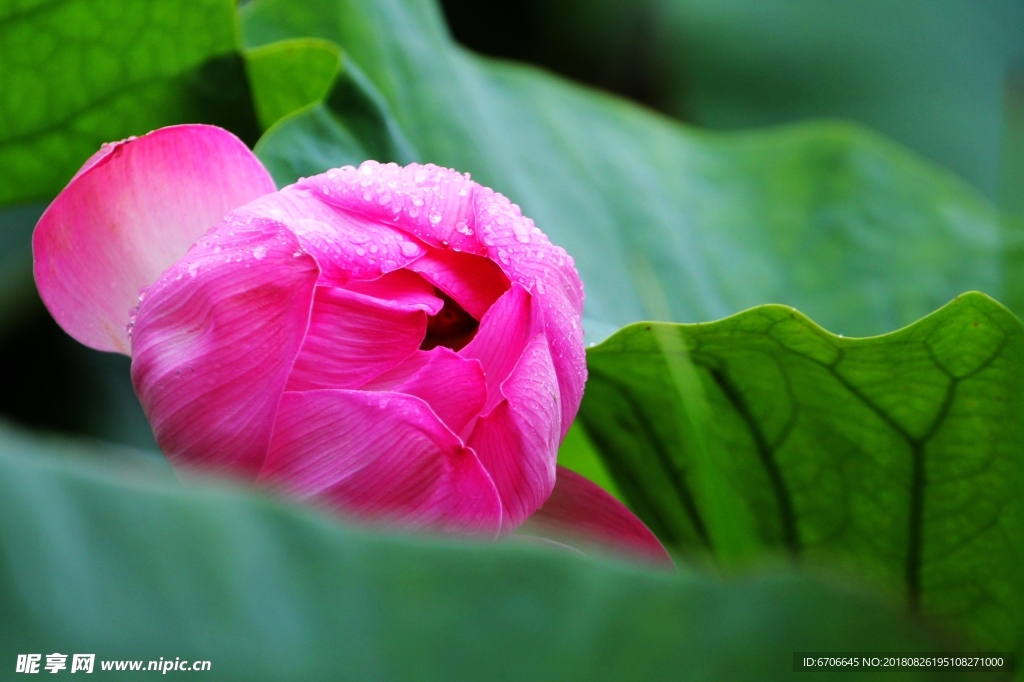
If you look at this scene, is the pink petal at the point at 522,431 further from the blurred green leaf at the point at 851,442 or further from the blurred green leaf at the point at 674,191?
the blurred green leaf at the point at 674,191

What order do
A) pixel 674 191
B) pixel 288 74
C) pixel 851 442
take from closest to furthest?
pixel 851 442 → pixel 288 74 → pixel 674 191

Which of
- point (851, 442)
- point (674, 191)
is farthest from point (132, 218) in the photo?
point (674, 191)

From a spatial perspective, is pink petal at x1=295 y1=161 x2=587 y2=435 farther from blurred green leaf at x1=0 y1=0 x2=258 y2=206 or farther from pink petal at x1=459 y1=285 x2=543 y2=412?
blurred green leaf at x1=0 y1=0 x2=258 y2=206

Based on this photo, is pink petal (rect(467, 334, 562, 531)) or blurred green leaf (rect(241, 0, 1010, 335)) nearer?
pink petal (rect(467, 334, 562, 531))

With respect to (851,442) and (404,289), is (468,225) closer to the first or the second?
(404,289)

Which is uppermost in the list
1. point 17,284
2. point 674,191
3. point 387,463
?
point 387,463

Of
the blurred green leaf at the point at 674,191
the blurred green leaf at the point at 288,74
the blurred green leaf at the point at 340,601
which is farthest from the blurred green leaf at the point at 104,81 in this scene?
the blurred green leaf at the point at 340,601

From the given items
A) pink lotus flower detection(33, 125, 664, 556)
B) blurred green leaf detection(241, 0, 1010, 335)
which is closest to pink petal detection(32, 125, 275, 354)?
pink lotus flower detection(33, 125, 664, 556)
